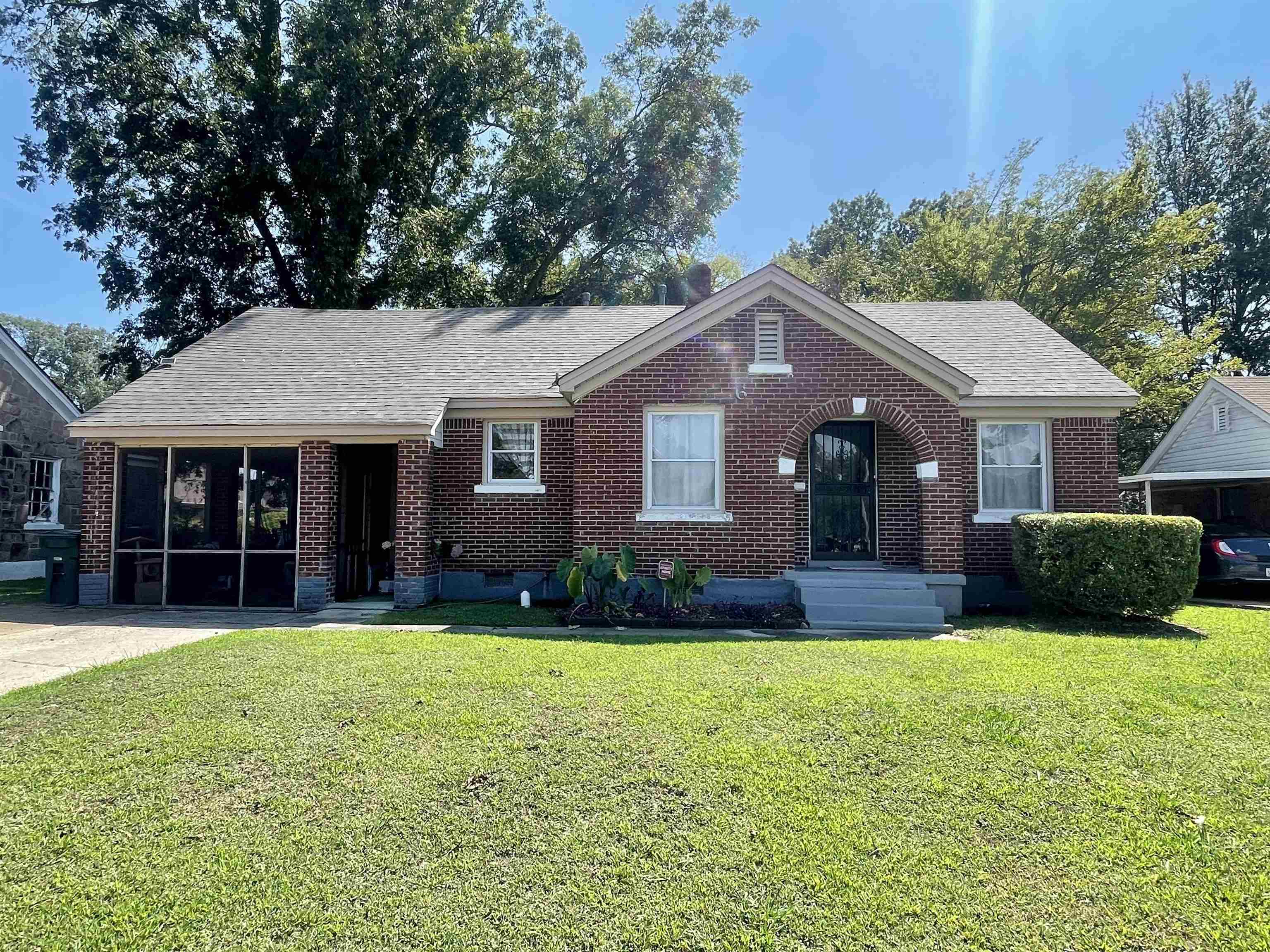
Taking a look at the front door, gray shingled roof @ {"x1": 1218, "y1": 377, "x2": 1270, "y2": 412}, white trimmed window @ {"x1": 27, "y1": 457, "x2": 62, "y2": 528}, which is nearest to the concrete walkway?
the front door

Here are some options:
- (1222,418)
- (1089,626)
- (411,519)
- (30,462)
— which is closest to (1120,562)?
(1089,626)

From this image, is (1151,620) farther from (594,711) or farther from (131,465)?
(131,465)

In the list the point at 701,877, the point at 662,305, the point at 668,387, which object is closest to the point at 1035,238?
the point at 662,305

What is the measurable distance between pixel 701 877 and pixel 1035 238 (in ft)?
81.4

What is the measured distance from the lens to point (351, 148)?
67.2 ft

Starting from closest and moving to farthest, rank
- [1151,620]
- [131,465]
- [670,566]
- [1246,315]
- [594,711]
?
1. [594,711]
2. [1151,620]
3. [670,566]
4. [131,465]
5. [1246,315]

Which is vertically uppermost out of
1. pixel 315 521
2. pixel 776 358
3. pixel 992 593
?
pixel 776 358

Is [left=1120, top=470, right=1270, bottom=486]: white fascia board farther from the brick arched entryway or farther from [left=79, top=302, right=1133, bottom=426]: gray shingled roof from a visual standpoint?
the brick arched entryway

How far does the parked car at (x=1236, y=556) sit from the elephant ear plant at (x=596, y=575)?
1052 cm

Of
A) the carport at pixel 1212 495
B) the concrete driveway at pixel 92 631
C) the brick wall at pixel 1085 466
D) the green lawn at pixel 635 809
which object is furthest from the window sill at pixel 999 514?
the concrete driveway at pixel 92 631

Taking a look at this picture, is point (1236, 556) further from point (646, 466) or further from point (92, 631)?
point (92, 631)

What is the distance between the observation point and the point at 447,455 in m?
11.0

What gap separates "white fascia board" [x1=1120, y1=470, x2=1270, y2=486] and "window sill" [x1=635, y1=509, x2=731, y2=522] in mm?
12757

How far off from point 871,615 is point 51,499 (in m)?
20.3
